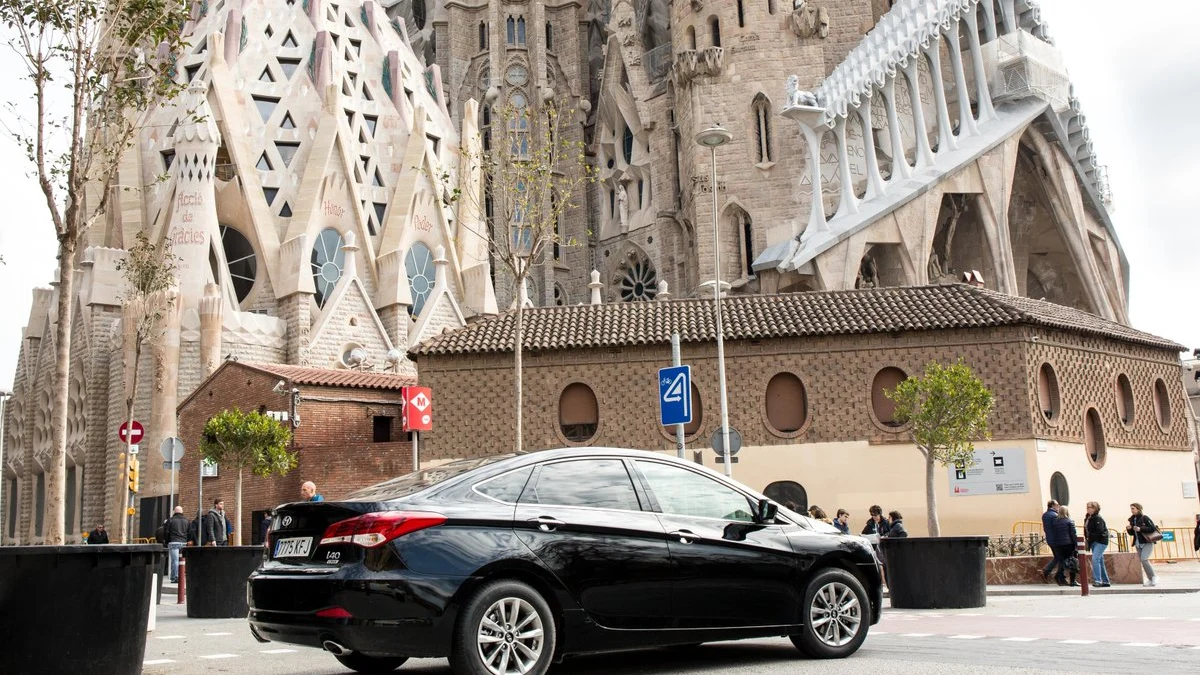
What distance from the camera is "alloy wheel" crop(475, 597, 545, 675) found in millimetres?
6488

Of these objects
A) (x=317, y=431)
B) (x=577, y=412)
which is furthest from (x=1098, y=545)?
(x=317, y=431)

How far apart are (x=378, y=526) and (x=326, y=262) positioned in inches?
1698

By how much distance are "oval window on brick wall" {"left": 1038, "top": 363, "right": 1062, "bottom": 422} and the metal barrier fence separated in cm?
284

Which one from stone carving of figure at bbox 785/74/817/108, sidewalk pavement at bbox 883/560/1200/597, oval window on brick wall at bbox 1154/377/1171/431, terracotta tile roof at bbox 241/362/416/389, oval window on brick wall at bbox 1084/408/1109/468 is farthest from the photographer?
stone carving of figure at bbox 785/74/817/108

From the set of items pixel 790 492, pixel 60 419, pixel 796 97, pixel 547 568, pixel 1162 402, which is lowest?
pixel 547 568

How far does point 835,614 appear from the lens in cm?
797

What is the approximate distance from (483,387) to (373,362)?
18.1m

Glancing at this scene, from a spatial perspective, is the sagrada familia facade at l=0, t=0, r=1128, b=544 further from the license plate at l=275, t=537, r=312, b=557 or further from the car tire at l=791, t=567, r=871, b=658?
the license plate at l=275, t=537, r=312, b=557

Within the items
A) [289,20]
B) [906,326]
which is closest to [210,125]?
[289,20]

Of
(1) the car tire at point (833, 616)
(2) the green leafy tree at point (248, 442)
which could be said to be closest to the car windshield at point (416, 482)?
(1) the car tire at point (833, 616)

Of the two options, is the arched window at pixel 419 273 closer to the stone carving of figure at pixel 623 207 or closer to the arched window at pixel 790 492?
the stone carving of figure at pixel 623 207

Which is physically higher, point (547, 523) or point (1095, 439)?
point (1095, 439)

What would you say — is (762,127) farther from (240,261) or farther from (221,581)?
(221,581)

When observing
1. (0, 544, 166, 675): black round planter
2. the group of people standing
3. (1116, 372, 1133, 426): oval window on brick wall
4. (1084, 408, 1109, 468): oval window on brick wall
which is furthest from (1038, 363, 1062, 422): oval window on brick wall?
(0, 544, 166, 675): black round planter
